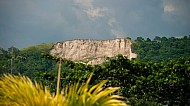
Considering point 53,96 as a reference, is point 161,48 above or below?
above

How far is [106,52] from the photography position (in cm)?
19475

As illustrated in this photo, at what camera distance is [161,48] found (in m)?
171

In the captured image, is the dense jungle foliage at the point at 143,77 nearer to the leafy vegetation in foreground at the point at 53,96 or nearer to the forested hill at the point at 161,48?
the leafy vegetation in foreground at the point at 53,96

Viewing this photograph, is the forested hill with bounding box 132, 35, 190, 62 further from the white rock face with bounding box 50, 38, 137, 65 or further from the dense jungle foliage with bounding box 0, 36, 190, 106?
the dense jungle foliage with bounding box 0, 36, 190, 106

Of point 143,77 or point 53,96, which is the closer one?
point 53,96

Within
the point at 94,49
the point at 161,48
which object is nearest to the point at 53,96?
the point at 161,48

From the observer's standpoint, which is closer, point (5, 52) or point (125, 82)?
point (125, 82)

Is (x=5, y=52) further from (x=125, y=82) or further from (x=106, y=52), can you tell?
(x=125, y=82)

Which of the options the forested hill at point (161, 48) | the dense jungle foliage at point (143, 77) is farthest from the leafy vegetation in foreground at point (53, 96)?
the forested hill at point (161, 48)

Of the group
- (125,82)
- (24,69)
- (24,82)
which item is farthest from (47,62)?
(24,82)

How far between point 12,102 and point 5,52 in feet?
593

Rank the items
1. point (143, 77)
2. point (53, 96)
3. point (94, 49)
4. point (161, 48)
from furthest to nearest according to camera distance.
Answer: point (94, 49), point (161, 48), point (143, 77), point (53, 96)

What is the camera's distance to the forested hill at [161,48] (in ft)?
509

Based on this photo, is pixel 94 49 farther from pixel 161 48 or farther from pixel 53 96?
pixel 53 96
